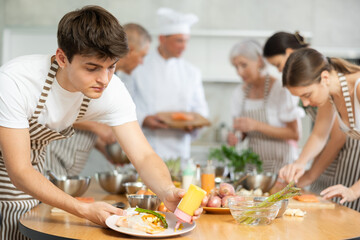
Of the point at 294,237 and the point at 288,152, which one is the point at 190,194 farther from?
the point at 288,152

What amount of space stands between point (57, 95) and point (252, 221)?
2.95 feet

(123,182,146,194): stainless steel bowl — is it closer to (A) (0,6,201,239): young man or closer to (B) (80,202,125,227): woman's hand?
(A) (0,6,201,239): young man

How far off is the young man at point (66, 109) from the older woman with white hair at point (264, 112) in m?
1.94

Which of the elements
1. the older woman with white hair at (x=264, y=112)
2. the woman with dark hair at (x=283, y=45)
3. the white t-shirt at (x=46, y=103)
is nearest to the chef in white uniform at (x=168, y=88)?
the older woman with white hair at (x=264, y=112)

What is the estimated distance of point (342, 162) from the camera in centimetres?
288

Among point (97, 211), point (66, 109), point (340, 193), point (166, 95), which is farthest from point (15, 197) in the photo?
point (166, 95)

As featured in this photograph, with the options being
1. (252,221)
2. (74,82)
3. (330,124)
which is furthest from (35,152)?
(330,124)

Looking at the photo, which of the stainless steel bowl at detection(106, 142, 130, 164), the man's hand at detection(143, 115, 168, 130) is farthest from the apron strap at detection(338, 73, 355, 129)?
the man's hand at detection(143, 115, 168, 130)

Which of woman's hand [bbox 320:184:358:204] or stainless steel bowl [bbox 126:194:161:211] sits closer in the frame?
stainless steel bowl [bbox 126:194:161:211]

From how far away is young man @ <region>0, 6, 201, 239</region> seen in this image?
164 centimetres

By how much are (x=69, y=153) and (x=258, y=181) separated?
4.32 ft

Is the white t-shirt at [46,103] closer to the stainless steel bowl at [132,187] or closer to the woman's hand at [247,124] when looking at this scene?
the stainless steel bowl at [132,187]

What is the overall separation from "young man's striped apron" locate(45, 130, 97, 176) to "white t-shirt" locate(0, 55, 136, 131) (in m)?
1.06

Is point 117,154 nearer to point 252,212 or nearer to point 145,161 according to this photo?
point 145,161
